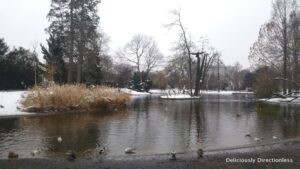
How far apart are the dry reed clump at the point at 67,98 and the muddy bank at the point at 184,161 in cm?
1289

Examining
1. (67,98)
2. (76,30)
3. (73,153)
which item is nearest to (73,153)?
(73,153)

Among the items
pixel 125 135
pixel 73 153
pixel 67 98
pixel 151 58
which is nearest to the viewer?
pixel 73 153

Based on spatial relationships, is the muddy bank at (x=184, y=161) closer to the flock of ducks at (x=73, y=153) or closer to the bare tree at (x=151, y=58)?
the flock of ducks at (x=73, y=153)

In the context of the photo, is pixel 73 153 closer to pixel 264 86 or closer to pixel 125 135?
pixel 125 135

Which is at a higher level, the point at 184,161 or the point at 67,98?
the point at 67,98

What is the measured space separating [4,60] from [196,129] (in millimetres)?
36792

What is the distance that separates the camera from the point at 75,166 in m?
7.70

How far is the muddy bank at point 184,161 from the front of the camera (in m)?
7.50

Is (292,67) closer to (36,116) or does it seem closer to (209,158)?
(36,116)

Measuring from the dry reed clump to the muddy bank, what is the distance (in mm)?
12893

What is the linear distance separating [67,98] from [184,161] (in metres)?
15.2

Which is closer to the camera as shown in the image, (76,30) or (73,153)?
(73,153)

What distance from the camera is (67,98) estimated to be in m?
22.0

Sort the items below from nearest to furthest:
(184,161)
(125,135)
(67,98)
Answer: (184,161) → (125,135) → (67,98)
